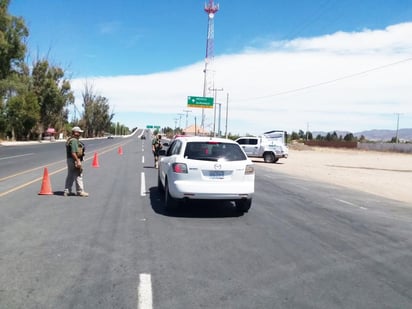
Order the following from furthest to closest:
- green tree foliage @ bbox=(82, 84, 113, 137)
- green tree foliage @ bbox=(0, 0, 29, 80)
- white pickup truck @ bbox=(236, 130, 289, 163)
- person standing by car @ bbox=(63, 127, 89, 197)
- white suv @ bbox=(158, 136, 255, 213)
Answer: green tree foliage @ bbox=(82, 84, 113, 137)
green tree foliage @ bbox=(0, 0, 29, 80)
white pickup truck @ bbox=(236, 130, 289, 163)
person standing by car @ bbox=(63, 127, 89, 197)
white suv @ bbox=(158, 136, 255, 213)

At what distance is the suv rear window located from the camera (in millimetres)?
9047

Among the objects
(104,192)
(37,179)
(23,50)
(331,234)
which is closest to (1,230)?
(104,192)

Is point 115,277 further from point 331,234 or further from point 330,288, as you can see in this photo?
point 331,234

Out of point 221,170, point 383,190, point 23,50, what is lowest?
point 383,190

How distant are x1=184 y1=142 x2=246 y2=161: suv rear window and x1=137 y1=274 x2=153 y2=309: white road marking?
4.21 meters

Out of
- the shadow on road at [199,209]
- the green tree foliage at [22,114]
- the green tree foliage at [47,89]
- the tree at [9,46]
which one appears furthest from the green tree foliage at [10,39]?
the shadow on road at [199,209]

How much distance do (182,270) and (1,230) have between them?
354 cm

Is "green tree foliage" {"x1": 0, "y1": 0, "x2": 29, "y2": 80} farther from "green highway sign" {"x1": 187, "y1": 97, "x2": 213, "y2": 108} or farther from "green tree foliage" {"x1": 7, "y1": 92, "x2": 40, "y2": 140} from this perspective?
"green highway sign" {"x1": 187, "y1": 97, "x2": 213, "y2": 108}

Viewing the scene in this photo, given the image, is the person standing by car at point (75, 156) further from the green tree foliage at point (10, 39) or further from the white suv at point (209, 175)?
the green tree foliage at point (10, 39)

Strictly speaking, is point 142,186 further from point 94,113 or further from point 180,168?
point 94,113

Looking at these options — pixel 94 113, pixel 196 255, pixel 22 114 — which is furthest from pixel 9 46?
pixel 94 113

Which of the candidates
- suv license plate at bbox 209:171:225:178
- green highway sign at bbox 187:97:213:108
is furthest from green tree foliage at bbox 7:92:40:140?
suv license plate at bbox 209:171:225:178

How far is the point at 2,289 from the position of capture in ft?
14.9

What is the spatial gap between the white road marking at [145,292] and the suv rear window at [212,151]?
4212 mm
